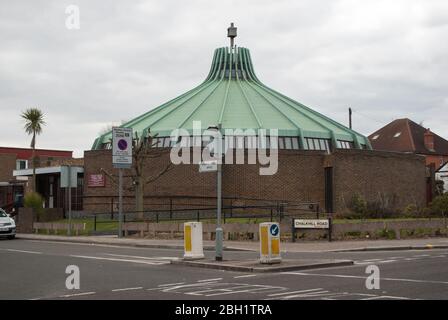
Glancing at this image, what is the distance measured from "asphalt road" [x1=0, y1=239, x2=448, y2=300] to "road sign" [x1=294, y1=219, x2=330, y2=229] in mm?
5311

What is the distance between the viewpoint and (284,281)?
14.1 metres

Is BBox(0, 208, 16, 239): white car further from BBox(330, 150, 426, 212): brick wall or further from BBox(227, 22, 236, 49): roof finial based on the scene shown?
BBox(227, 22, 236, 49): roof finial

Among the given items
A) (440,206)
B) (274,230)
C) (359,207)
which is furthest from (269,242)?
(440,206)

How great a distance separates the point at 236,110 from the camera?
49750 millimetres

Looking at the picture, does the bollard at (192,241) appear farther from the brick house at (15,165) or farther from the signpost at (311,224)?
the brick house at (15,165)

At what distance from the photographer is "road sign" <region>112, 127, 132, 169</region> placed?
31.5m

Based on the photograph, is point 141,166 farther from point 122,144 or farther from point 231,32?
point 231,32

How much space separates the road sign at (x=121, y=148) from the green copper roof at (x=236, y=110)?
12.1 m

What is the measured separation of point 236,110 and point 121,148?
62.9ft

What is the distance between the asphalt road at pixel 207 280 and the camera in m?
12.1
